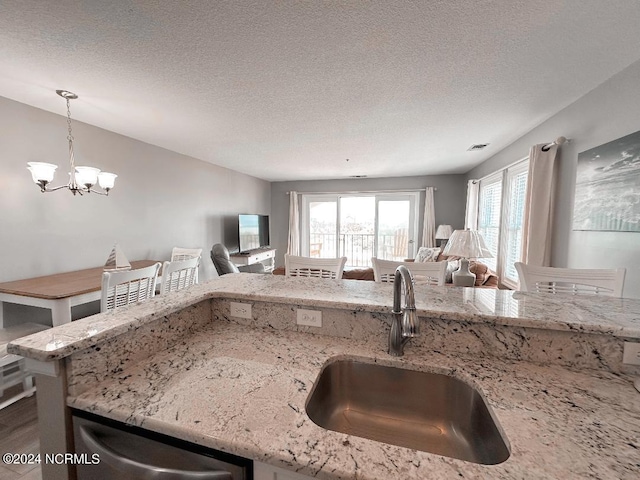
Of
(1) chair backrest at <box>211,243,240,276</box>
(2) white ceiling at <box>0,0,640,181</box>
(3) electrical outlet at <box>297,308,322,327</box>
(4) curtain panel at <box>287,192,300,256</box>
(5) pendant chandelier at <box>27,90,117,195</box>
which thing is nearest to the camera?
(3) electrical outlet at <box>297,308,322,327</box>

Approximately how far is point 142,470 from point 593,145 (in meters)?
3.11

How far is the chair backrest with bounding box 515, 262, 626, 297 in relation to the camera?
1.41 m

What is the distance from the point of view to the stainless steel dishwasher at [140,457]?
0.60m

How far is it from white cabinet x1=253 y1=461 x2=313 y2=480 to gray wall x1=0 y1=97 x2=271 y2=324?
2.90 meters

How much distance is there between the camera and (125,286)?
194cm

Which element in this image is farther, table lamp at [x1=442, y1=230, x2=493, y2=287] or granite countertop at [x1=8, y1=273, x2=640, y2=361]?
table lamp at [x1=442, y1=230, x2=493, y2=287]

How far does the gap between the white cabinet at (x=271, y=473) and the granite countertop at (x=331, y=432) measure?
0.16 ft

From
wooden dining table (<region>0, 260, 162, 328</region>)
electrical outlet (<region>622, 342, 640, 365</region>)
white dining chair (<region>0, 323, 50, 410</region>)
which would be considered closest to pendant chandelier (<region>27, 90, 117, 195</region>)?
wooden dining table (<region>0, 260, 162, 328</region>)

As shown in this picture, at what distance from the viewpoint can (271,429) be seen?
1.96 ft

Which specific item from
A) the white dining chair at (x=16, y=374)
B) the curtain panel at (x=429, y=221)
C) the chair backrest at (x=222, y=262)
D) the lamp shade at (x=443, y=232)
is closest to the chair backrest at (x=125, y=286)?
the white dining chair at (x=16, y=374)

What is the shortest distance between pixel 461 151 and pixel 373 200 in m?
2.44

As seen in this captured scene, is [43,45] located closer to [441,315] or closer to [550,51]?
[441,315]

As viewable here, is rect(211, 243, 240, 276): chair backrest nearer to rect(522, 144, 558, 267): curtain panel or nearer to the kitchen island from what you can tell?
the kitchen island

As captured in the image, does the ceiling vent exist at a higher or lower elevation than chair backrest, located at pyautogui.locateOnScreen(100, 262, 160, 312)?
higher
